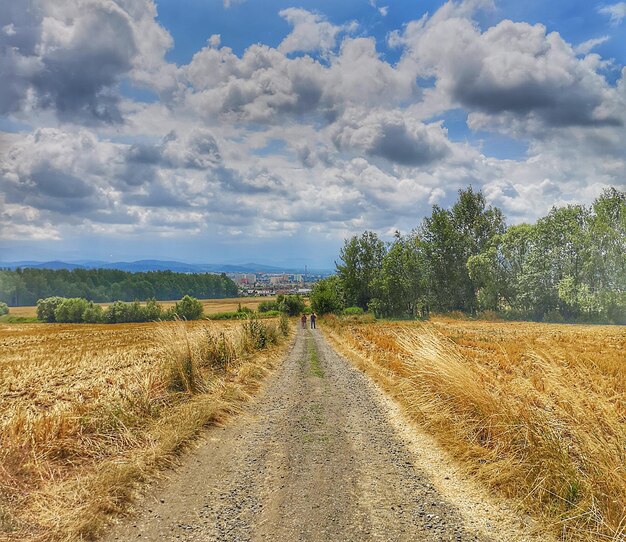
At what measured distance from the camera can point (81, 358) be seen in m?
24.6

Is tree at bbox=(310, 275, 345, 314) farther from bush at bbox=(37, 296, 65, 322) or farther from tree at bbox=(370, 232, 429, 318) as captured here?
bush at bbox=(37, 296, 65, 322)

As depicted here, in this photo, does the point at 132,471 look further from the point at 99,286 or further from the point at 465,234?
the point at 99,286

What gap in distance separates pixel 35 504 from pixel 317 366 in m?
14.3

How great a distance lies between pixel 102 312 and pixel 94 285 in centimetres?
8348

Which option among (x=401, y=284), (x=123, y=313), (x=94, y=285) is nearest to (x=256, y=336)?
(x=401, y=284)

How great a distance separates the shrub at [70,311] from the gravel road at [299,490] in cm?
10708

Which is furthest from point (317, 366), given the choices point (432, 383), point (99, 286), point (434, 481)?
point (99, 286)

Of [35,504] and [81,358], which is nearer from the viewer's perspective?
[35,504]

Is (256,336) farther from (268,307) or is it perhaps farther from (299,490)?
(268,307)

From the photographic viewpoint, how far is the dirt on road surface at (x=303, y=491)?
194 inches

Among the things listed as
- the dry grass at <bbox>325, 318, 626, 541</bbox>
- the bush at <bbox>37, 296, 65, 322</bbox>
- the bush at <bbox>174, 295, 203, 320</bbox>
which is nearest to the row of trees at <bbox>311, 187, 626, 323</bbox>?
the bush at <bbox>174, 295, 203, 320</bbox>

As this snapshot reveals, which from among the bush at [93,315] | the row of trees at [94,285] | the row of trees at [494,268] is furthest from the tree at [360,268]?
the row of trees at [94,285]

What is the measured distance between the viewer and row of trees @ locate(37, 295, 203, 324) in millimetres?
99562

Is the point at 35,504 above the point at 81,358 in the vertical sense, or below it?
above
